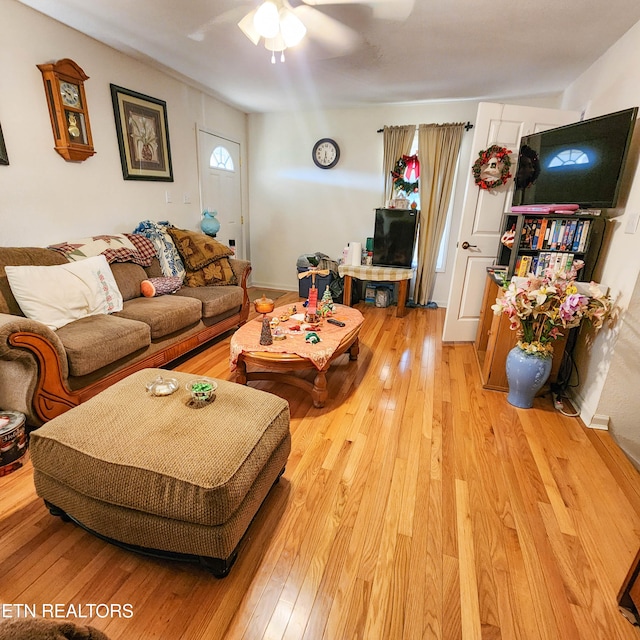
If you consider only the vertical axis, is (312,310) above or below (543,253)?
below

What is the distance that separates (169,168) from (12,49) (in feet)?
4.77

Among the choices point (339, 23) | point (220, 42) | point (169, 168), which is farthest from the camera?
point (169, 168)

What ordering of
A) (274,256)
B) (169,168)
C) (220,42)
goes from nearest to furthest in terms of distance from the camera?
(220,42) → (169,168) → (274,256)

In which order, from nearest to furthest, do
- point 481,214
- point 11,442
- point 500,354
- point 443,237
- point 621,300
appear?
1. point 11,442
2. point 621,300
3. point 500,354
4. point 481,214
5. point 443,237

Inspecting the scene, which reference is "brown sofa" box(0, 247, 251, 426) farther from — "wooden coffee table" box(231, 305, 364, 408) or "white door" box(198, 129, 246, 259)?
"white door" box(198, 129, 246, 259)

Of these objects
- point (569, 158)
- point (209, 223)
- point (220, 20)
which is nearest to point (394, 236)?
point (569, 158)

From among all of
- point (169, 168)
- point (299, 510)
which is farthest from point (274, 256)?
point (299, 510)

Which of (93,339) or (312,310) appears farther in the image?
(312,310)

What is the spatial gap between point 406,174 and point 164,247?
296 cm

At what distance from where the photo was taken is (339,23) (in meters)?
2.21

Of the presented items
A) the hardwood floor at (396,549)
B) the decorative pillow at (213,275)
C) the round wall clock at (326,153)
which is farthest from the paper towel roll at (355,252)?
the hardwood floor at (396,549)

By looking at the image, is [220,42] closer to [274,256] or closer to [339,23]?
[339,23]

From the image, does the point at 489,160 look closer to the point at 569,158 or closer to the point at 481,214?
the point at 481,214

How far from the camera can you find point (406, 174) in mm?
4309
